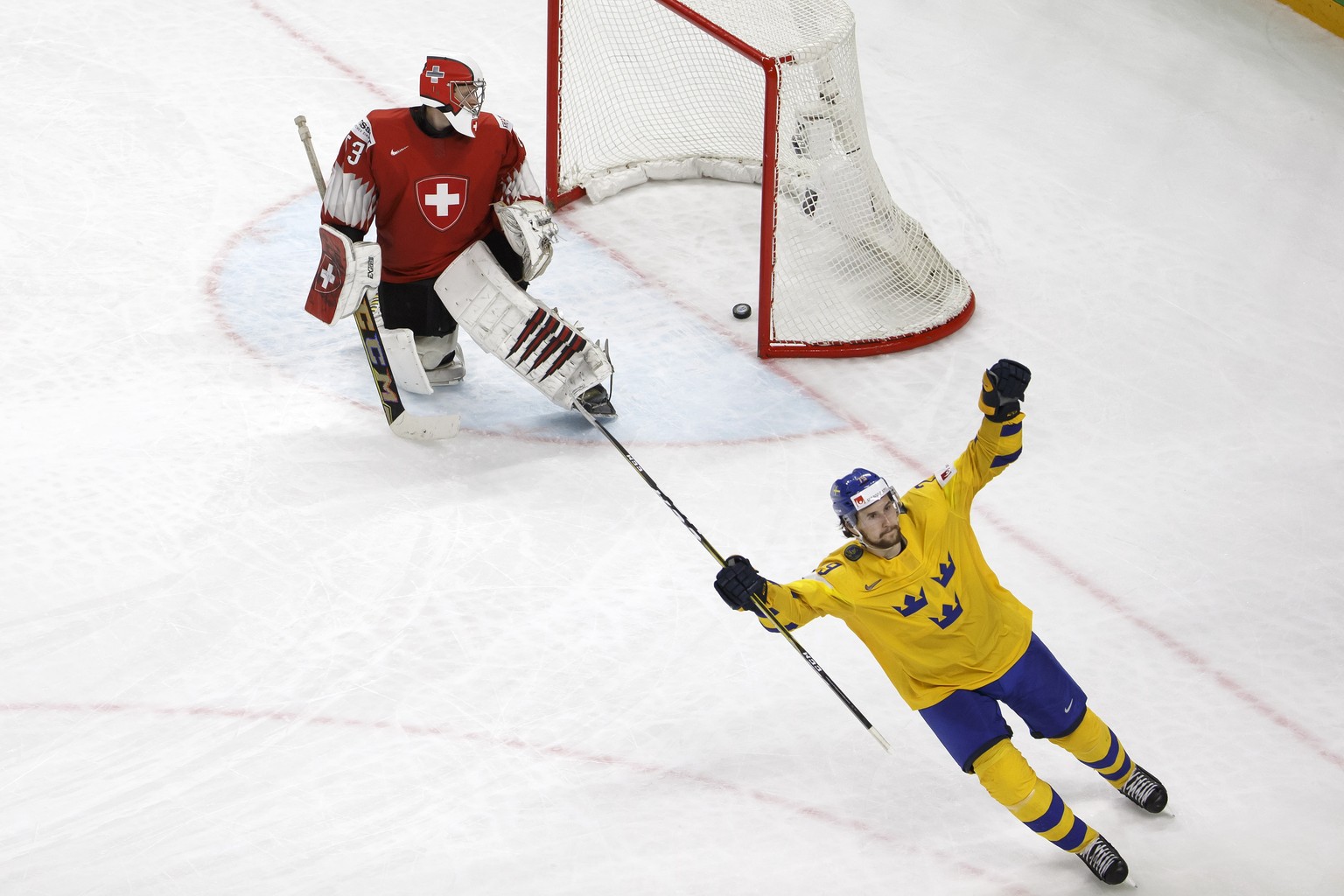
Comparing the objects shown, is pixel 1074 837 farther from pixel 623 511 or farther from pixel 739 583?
pixel 623 511

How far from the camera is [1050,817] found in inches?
128

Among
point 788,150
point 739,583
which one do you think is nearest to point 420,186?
point 788,150

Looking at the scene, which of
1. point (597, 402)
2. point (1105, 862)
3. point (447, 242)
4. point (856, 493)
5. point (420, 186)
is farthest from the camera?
point (597, 402)

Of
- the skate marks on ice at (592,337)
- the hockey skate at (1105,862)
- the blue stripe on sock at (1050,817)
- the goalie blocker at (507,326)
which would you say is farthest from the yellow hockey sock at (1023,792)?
the goalie blocker at (507,326)

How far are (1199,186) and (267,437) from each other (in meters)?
3.77

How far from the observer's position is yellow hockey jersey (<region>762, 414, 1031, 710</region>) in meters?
3.17

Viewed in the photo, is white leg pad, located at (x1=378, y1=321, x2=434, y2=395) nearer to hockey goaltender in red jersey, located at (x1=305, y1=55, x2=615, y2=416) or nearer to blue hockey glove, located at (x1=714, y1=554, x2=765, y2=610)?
hockey goaltender in red jersey, located at (x1=305, y1=55, x2=615, y2=416)

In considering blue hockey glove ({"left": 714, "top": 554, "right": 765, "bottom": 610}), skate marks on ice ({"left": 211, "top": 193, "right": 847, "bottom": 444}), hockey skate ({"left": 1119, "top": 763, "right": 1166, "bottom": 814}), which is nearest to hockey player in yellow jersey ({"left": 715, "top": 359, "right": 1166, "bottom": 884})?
blue hockey glove ({"left": 714, "top": 554, "right": 765, "bottom": 610})

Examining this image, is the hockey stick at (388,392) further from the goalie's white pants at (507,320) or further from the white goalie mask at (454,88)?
the white goalie mask at (454,88)

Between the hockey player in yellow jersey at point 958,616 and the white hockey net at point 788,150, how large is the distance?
6.58 ft

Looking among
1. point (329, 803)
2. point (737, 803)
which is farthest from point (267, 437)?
point (737, 803)

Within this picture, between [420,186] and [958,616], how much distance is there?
2124mm

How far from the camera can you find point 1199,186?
6320 mm

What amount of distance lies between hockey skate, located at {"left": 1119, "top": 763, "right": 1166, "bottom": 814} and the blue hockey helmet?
97 cm
